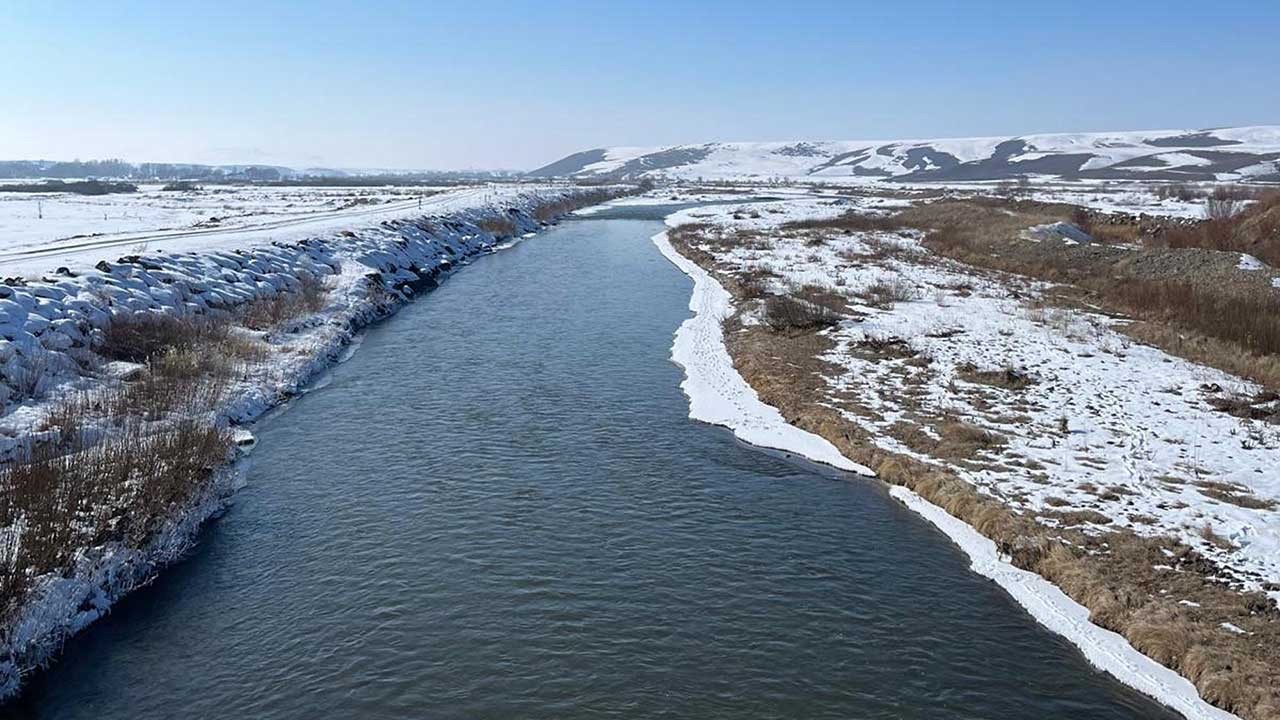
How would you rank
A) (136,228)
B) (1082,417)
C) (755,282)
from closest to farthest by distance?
(1082,417)
(755,282)
(136,228)

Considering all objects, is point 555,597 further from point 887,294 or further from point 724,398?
point 887,294

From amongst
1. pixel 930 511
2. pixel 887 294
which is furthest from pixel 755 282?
pixel 930 511

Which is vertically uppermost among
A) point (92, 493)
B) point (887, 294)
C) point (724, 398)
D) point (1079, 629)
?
point (887, 294)

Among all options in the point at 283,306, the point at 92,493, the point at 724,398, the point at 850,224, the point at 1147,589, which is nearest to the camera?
the point at 1147,589

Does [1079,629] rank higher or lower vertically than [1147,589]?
lower

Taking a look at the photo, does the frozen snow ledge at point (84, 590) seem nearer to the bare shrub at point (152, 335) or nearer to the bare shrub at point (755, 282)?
the bare shrub at point (152, 335)

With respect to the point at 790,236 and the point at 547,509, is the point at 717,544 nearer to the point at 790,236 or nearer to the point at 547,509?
the point at 547,509
